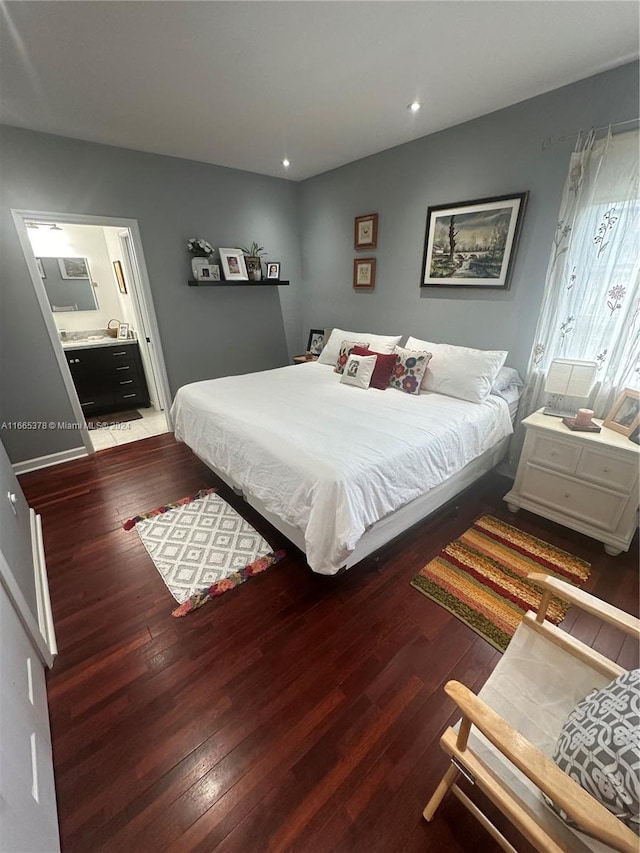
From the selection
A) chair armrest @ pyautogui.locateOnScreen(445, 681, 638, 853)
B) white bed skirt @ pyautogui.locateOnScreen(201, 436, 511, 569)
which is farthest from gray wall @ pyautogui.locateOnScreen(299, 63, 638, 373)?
chair armrest @ pyautogui.locateOnScreen(445, 681, 638, 853)

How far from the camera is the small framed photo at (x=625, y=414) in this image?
78.1 inches

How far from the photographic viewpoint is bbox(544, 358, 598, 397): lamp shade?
210cm

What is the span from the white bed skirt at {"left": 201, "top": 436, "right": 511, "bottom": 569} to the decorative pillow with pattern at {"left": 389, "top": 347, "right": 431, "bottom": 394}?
734mm

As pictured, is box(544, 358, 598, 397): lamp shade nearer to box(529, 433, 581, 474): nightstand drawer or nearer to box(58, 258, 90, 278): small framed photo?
box(529, 433, 581, 474): nightstand drawer

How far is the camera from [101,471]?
10.0 feet

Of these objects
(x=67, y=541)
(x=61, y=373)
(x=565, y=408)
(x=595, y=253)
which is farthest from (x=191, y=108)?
(x=565, y=408)

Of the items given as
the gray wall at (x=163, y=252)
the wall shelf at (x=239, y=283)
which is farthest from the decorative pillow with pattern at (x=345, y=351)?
the gray wall at (x=163, y=252)

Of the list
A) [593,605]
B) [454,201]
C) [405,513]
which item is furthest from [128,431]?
[593,605]

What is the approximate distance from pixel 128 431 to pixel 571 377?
418cm

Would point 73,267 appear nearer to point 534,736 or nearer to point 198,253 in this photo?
point 198,253

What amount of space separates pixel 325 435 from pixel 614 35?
2414 millimetres

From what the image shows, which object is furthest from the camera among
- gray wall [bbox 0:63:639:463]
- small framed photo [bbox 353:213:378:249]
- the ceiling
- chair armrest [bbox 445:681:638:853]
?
small framed photo [bbox 353:213:378:249]

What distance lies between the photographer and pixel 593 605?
107cm

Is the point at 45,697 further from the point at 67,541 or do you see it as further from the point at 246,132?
the point at 246,132
